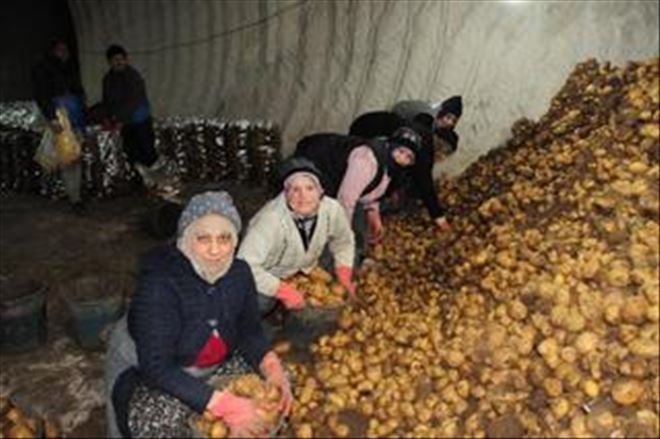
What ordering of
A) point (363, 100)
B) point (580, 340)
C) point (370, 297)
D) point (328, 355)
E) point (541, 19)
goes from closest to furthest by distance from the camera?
1. point (580, 340)
2. point (328, 355)
3. point (370, 297)
4. point (541, 19)
5. point (363, 100)

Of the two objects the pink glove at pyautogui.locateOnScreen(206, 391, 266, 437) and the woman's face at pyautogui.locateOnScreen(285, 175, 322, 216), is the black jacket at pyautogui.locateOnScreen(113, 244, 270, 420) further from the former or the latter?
the woman's face at pyautogui.locateOnScreen(285, 175, 322, 216)

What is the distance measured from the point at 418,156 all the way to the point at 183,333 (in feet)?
7.51

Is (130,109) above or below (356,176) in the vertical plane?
above

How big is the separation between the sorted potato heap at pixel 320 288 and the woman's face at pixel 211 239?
120cm

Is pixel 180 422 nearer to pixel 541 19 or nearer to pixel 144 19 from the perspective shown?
pixel 541 19

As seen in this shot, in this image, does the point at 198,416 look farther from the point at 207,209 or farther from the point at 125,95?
the point at 125,95

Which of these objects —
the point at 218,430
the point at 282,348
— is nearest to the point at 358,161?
the point at 282,348

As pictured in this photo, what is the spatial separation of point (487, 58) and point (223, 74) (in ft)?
11.7

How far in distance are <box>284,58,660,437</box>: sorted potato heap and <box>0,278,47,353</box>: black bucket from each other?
1570mm

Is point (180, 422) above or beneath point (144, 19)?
beneath

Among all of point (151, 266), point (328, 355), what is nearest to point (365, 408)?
point (328, 355)

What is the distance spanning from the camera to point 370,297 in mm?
4562

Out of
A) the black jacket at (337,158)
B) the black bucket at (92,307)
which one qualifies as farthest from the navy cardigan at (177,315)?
the black jacket at (337,158)

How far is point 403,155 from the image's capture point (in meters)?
4.80
